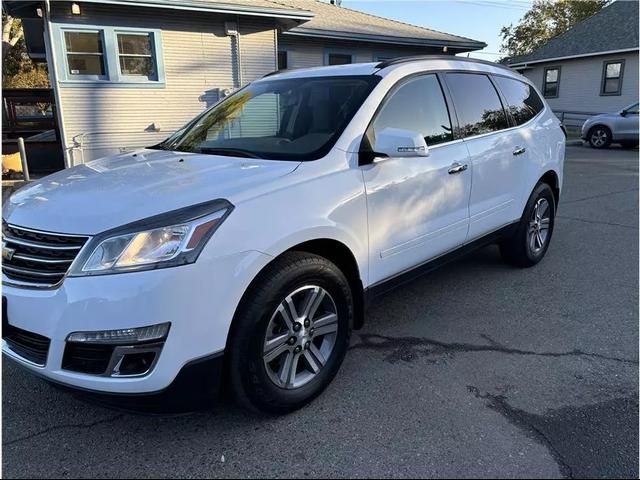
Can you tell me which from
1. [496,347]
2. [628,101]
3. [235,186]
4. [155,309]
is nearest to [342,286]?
[235,186]

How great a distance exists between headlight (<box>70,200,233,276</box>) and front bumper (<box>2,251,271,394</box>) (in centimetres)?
4

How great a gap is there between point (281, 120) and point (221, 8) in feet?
31.5

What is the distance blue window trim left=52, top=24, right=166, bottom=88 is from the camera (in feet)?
35.0

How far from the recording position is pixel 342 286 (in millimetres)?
2869

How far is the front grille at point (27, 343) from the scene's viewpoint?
2283mm

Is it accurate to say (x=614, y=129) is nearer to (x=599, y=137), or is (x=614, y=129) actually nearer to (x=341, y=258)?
(x=599, y=137)

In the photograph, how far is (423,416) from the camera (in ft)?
8.85

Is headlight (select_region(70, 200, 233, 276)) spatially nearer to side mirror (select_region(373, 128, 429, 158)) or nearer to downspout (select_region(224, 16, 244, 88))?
side mirror (select_region(373, 128, 429, 158))

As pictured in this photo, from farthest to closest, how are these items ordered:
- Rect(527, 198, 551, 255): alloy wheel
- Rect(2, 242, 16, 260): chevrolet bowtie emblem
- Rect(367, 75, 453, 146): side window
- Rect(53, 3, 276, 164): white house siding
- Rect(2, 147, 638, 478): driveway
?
Rect(53, 3, 276, 164): white house siding → Rect(527, 198, 551, 255): alloy wheel → Rect(367, 75, 453, 146): side window → Rect(2, 242, 16, 260): chevrolet bowtie emblem → Rect(2, 147, 638, 478): driveway

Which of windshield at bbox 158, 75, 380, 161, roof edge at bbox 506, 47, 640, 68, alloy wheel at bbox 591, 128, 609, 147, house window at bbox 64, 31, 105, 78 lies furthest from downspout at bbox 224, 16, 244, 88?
roof edge at bbox 506, 47, 640, 68

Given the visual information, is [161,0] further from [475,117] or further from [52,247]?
[52,247]

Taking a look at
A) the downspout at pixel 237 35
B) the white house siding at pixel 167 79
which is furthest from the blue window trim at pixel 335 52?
the downspout at pixel 237 35

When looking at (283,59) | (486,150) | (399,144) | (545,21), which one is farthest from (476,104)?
(545,21)

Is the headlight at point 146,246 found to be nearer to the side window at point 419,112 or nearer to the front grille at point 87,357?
the front grille at point 87,357
